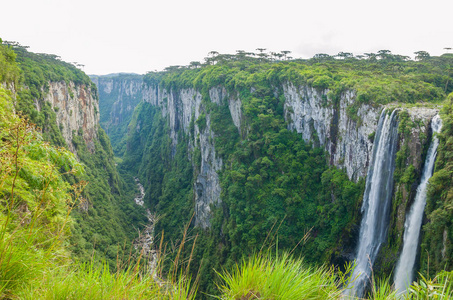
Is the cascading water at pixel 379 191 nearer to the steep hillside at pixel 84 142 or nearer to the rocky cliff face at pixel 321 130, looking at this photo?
the rocky cliff face at pixel 321 130

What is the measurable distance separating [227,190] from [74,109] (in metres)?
29.2

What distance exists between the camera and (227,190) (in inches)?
1198

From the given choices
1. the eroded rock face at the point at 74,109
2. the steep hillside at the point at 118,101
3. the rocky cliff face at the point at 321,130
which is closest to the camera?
the rocky cliff face at the point at 321,130

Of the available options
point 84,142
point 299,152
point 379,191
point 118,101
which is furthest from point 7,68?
point 118,101

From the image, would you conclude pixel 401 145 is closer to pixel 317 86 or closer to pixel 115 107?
pixel 317 86

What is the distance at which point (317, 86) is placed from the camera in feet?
83.3

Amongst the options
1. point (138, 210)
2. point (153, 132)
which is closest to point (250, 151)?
point (138, 210)

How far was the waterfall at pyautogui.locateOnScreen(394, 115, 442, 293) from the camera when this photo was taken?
47.6 ft

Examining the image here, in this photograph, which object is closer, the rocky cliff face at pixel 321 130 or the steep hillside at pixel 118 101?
the rocky cliff face at pixel 321 130

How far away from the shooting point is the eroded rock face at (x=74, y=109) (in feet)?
123

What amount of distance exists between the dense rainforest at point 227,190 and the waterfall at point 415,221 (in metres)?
0.41

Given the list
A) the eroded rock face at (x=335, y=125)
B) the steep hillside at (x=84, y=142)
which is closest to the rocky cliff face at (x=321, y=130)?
the eroded rock face at (x=335, y=125)

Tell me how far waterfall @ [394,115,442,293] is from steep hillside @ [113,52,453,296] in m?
0.38

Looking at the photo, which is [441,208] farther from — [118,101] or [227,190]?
[118,101]
